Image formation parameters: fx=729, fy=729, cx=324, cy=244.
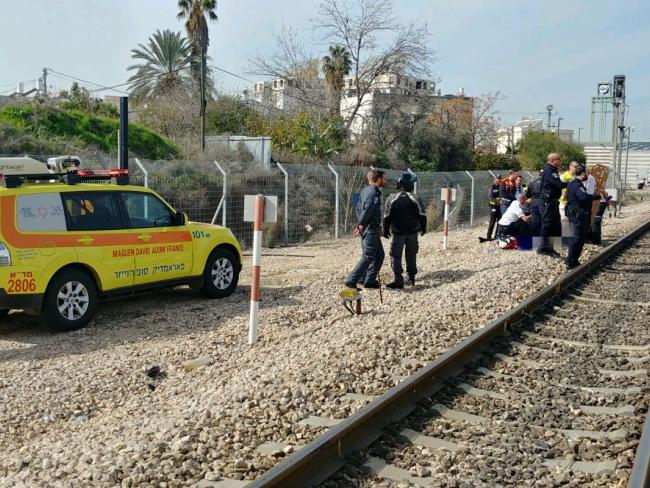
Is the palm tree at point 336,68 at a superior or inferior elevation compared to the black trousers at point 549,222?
superior

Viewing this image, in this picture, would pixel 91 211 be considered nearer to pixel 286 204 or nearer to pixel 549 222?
pixel 549 222

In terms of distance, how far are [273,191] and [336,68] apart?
71.2 ft

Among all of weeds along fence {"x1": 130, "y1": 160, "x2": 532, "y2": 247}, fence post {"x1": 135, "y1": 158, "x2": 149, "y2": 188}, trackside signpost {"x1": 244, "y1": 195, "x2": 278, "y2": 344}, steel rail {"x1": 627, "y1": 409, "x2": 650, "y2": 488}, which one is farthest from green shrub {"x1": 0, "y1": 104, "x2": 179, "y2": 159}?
steel rail {"x1": 627, "y1": 409, "x2": 650, "y2": 488}

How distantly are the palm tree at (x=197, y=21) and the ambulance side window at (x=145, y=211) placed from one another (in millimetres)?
29035

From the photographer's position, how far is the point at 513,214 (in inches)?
600

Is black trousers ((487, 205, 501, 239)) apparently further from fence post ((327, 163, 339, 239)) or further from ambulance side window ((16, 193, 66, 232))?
ambulance side window ((16, 193, 66, 232))

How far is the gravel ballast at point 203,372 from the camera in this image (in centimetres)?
470

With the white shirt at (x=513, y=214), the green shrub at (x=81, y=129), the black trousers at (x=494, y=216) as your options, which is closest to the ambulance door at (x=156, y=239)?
the white shirt at (x=513, y=214)

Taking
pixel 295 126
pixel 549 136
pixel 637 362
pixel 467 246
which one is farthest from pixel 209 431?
pixel 549 136

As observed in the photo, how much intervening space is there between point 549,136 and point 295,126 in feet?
116

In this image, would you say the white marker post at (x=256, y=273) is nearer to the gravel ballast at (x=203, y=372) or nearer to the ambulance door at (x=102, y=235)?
the gravel ballast at (x=203, y=372)

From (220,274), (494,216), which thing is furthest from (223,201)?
(494,216)

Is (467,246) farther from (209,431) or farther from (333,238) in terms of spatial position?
(209,431)

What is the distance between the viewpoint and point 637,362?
6.98 metres
